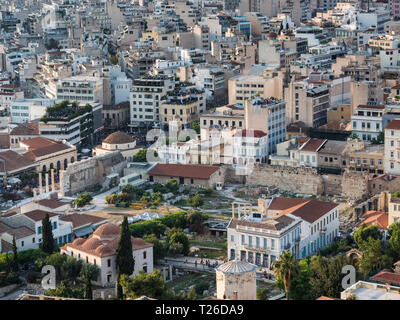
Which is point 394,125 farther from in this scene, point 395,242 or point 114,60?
point 114,60

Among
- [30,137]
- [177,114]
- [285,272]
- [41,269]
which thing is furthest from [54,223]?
[177,114]

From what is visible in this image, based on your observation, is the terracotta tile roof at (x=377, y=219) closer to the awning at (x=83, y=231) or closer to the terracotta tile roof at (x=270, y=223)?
the terracotta tile roof at (x=270, y=223)

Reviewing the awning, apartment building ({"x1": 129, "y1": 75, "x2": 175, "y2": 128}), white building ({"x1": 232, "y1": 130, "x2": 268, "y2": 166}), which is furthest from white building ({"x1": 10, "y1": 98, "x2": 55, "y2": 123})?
A: the awning

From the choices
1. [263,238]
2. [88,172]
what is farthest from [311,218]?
[88,172]

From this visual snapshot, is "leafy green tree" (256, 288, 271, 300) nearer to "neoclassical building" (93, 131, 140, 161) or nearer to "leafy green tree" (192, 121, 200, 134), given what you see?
"neoclassical building" (93, 131, 140, 161)

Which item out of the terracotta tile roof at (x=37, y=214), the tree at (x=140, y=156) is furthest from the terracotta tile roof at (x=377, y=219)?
the tree at (x=140, y=156)

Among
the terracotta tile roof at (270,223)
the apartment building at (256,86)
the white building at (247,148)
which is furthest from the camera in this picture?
the apartment building at (256,86)

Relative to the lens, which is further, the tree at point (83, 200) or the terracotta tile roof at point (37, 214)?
the tree at point (83, 200)
